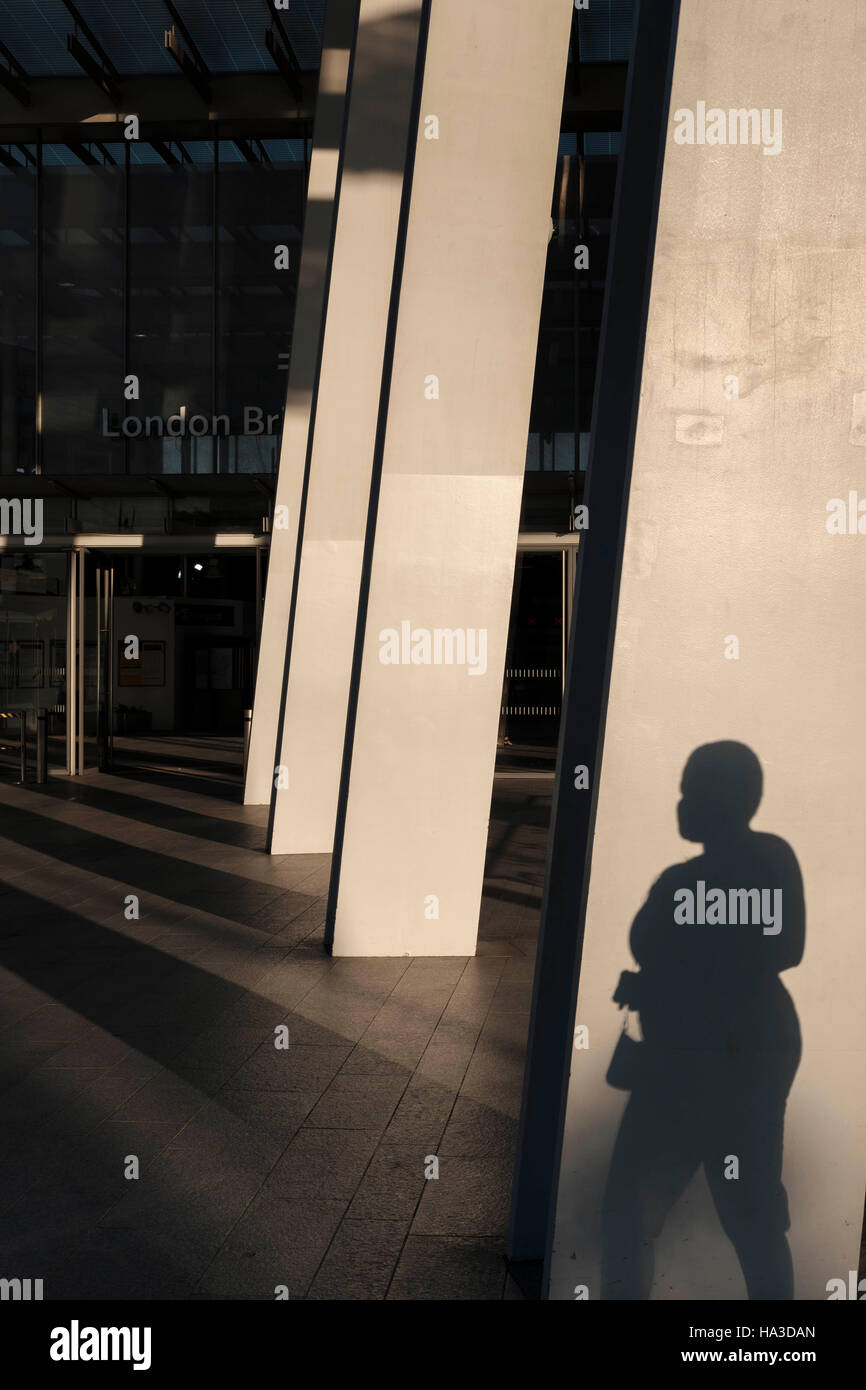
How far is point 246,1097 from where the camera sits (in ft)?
17.3

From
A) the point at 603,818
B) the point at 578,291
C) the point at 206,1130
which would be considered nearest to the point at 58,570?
the point at 578,291

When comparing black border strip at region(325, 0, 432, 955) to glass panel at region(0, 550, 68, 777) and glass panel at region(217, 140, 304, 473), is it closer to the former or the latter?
glass panel at region(0, 550, 68, 777)

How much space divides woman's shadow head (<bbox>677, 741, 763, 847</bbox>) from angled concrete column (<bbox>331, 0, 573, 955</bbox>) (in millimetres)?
4724

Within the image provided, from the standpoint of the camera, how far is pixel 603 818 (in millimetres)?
3254

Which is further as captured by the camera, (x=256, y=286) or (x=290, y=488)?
(x=256, y=286)

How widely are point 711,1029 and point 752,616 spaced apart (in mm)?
1068

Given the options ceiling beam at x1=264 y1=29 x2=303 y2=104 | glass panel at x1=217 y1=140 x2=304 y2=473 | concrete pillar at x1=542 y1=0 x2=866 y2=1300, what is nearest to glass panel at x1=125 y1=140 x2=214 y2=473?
glass panel at x1=217 y1=140 x2=304 y2=473

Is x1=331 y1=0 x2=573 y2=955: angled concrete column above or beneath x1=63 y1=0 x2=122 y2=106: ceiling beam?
beneath

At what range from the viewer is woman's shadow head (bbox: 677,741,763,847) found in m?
3.22

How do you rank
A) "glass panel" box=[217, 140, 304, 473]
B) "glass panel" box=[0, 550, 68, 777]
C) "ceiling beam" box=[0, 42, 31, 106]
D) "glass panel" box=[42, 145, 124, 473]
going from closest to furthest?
"ceiling beam" box=[0, 42, 31, 106]
"glass panel" box=[0, 550, 68, 777]
"glass panel" box=[217, 140, 304, 473]
"glass panel" box=[42, 145, 124, 473]

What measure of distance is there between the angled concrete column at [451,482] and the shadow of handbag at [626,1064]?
471 cm

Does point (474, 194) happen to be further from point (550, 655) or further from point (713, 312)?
point (550, 655)

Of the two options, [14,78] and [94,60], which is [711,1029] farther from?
[14,78]

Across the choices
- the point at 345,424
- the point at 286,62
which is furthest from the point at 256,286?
the point at 345,424
